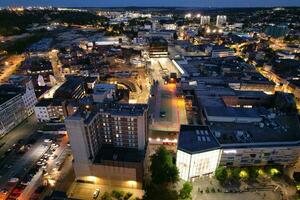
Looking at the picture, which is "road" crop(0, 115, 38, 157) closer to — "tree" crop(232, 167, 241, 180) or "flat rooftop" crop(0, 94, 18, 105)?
"flat rooftop" crop(0, 94, 18, 105)

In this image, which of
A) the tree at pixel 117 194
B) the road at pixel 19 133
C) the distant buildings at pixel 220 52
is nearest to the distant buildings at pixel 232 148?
the tree at pixel 117 194

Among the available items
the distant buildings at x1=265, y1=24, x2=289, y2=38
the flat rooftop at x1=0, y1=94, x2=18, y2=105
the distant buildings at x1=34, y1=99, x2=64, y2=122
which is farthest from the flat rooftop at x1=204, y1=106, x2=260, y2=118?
the distant buildings at x1=265, y1=24, x2=289, y2=38

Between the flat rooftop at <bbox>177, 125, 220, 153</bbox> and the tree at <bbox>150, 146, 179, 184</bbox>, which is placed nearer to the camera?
the flat rooftop at <bbox>177, 125, 220, 153</bbox>

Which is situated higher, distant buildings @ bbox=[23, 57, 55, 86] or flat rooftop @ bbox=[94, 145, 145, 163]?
flat rooftop @ bbox=[94, 145, 145, 163]

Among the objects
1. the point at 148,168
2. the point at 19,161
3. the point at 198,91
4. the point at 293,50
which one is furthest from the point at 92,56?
the point at 293,50

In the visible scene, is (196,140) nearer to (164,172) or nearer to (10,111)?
(164,172)

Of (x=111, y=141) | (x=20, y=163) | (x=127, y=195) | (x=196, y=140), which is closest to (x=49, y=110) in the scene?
(x=20, y=163)

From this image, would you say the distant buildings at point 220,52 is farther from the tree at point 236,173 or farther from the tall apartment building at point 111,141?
the tall apartment building at point 111,141
